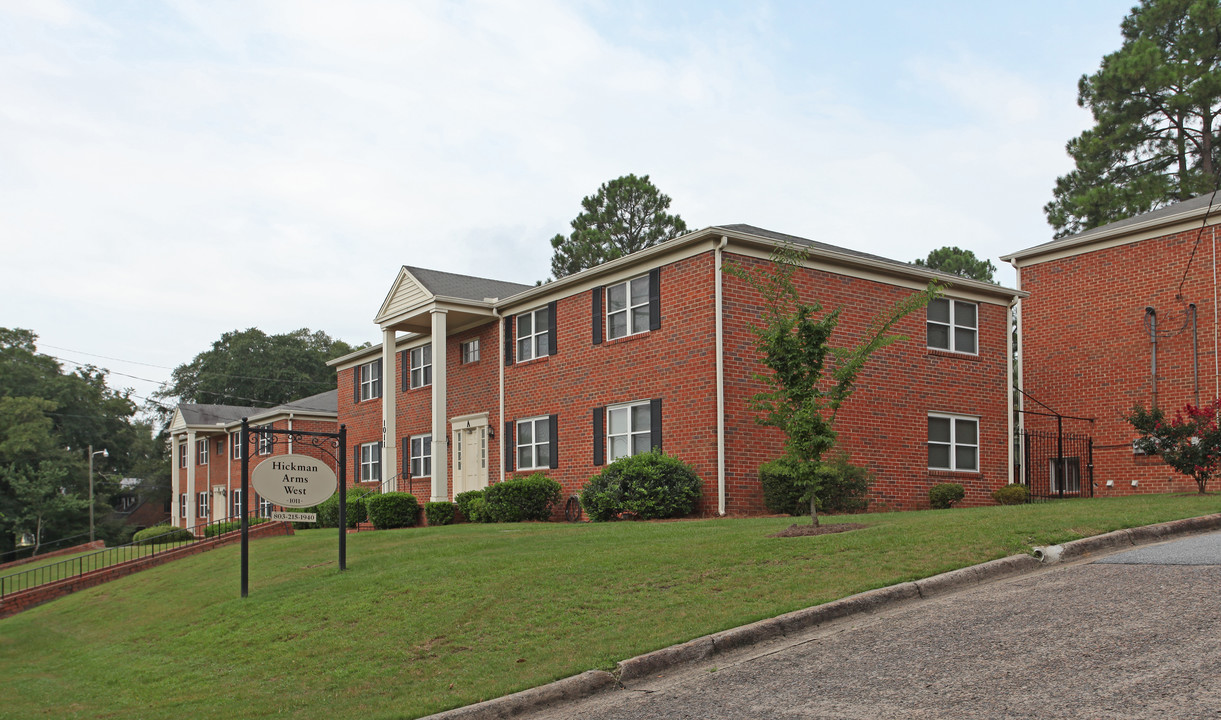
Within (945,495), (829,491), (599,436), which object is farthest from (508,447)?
(945,495)

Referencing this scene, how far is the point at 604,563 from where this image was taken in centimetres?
1236

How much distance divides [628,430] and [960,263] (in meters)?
33.3

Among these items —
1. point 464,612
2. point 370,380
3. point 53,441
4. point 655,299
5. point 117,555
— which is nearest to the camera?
point 464,612

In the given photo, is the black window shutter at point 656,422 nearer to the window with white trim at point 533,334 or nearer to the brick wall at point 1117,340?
the window with white trim at point 533,334

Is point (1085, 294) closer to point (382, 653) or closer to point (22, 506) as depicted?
point (382, 653)

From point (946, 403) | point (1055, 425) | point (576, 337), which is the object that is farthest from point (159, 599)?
point (1055, 425)

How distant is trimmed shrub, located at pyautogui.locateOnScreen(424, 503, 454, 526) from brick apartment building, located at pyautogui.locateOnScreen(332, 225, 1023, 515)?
92 centimetres

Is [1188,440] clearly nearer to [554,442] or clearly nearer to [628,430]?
[628,430]

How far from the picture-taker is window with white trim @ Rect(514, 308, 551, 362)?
25984mm

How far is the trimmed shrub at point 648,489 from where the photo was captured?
19672 millimetres

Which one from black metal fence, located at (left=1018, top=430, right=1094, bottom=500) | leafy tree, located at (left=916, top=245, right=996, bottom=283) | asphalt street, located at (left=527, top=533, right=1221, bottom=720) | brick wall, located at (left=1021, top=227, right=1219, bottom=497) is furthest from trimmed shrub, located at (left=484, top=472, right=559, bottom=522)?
leafy tree, located at (left=916, top=245, right=996, bottom=283)

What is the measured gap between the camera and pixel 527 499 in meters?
23.7

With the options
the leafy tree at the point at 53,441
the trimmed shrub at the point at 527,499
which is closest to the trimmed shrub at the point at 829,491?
the trimmed shrub at the point at 527,499

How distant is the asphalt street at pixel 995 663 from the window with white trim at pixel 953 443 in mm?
14017
